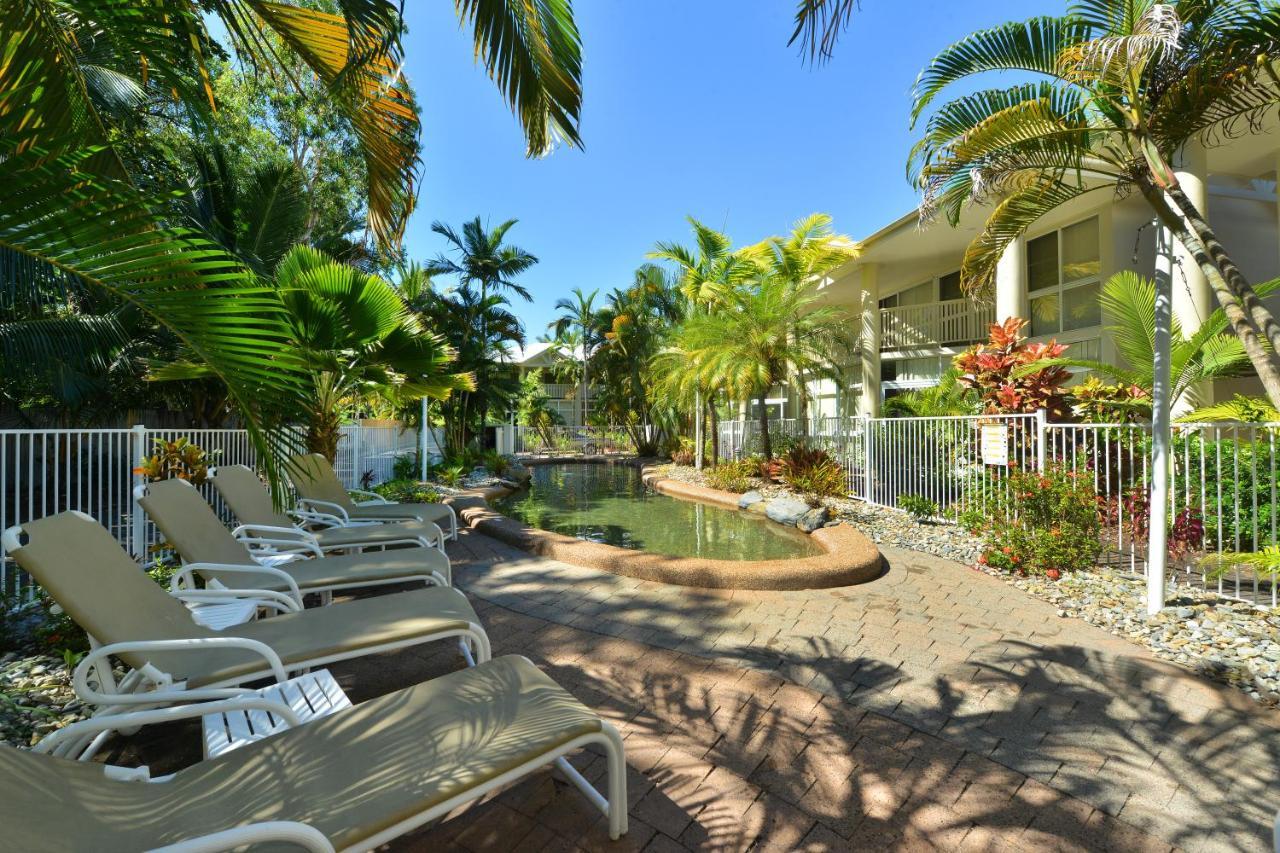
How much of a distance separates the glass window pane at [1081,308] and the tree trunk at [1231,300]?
828 centimetres

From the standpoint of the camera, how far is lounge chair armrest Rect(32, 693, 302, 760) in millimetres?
1773

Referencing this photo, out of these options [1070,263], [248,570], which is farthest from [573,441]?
[248,570]

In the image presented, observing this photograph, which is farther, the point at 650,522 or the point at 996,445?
the point at 650,522

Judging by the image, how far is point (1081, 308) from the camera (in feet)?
37.0

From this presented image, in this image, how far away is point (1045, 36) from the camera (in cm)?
428

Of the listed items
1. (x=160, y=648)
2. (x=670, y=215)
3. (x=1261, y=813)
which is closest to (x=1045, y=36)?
(x=1261, y=813)

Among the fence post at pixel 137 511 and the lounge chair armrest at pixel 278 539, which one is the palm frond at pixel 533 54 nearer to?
the lounge chair armrest at pixel 278 539

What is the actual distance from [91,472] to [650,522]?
6.71 meters

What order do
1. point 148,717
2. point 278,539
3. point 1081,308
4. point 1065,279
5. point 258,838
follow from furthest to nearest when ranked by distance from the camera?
point 1065,279 → point 1081,308 → point 278,539 → point 148,717 → point 258,838

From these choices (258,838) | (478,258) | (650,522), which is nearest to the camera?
(258,838)

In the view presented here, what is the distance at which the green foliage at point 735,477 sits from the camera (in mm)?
11781

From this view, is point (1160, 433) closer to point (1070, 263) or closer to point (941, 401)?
point (941, 401)

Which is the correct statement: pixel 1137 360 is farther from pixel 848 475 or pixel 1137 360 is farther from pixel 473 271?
pixel 473 271

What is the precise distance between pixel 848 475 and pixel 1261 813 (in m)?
8.98
